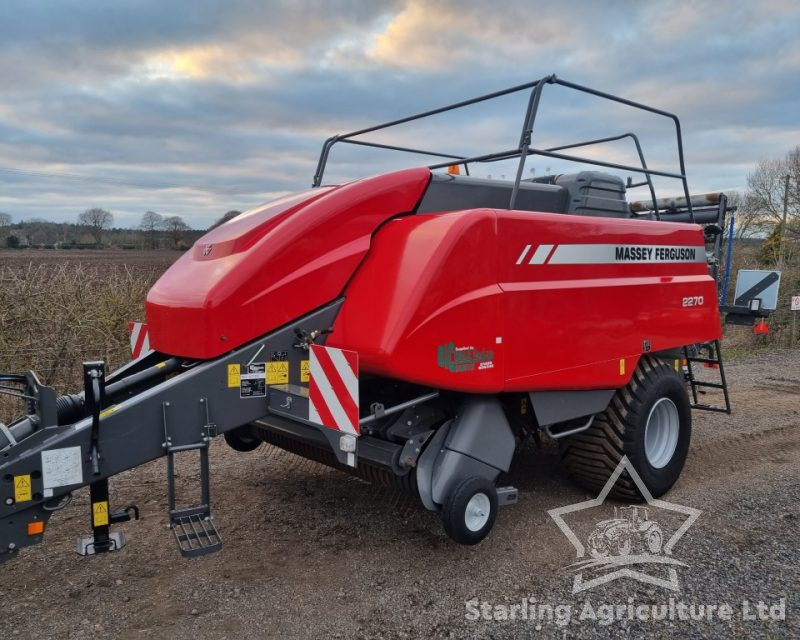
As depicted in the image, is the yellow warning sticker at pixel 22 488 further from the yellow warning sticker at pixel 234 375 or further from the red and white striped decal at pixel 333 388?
the red and white striped decal at pixel 333 388

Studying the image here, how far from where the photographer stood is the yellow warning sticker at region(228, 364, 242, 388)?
126 inches

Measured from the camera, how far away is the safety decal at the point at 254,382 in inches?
128

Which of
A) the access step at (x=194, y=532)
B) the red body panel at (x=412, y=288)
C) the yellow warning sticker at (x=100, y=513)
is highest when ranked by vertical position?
the red body panel at (x=412, y=288)

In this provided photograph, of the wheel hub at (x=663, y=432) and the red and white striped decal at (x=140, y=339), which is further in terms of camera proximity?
the wheel hub at (x=663, y=432)

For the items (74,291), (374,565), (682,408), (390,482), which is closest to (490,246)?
(390,482)

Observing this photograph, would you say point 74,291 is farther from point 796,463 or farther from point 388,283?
point 796,463

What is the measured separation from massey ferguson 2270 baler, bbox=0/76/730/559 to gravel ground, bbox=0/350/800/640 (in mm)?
397

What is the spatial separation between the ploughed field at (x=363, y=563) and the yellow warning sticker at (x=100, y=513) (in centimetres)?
50

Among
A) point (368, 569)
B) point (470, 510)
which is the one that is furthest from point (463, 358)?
point (368, 569)

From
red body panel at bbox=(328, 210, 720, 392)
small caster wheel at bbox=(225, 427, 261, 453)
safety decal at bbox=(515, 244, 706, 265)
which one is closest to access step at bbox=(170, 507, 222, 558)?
red body panel at bbox=(328, 210, 720, 392)

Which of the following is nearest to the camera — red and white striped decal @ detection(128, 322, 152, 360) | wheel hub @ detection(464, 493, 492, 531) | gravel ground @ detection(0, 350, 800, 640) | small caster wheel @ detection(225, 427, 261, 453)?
gravel ground @ detection(0, 350, 800, 640)

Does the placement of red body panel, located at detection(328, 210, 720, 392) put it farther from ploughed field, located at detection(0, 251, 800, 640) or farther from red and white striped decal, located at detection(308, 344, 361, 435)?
ploughed field, located at detection(0, 251, 800, 640)

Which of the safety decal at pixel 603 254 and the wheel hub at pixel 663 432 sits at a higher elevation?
the safety decal at pixel 603 254

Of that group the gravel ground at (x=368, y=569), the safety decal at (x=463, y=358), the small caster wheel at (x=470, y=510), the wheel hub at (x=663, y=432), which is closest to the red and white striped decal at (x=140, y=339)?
the gravel ground at (x=368, y=569)
